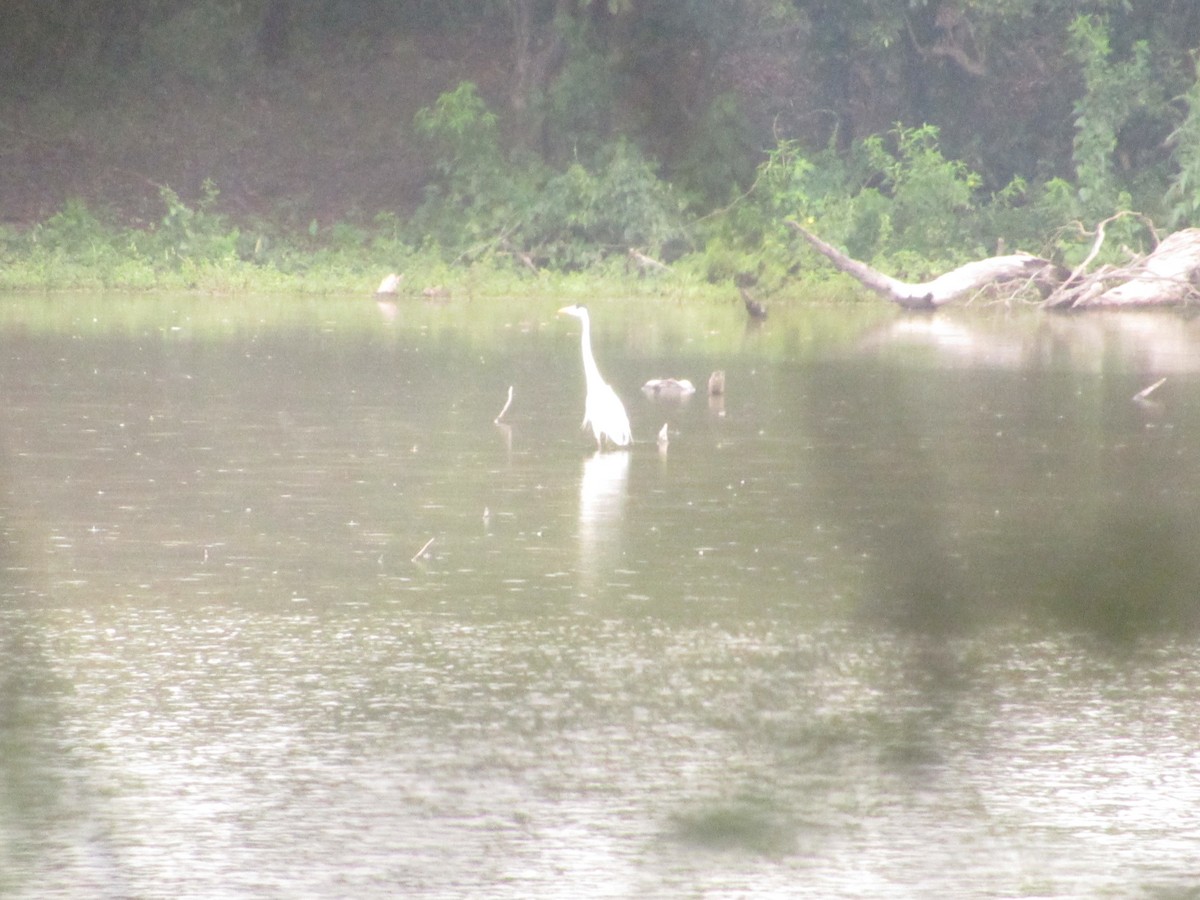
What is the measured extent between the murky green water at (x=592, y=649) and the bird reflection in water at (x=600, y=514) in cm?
3

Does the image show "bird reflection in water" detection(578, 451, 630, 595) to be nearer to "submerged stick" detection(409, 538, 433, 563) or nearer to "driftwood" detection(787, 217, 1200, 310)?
"submerged stick" detection(409, 538, 433, 563)

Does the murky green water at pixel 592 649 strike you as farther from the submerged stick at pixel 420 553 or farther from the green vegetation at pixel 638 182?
the green vegetation at pixel 638 182

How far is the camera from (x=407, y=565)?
7.35 meters

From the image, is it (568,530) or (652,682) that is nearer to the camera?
(652,682)

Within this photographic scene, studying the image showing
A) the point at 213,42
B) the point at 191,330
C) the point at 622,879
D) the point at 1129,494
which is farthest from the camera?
the point at 191,330

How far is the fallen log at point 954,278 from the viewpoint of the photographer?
2322cm

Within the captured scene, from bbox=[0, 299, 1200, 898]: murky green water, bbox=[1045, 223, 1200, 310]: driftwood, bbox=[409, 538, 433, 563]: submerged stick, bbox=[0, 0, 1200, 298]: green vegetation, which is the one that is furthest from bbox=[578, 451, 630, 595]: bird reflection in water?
bbox=[1045, 223, 1200, 310]: driftwood

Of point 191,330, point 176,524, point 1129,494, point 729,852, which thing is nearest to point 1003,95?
point 191,330

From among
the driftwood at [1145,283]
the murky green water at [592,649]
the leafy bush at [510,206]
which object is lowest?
the murky green water at [592,649]

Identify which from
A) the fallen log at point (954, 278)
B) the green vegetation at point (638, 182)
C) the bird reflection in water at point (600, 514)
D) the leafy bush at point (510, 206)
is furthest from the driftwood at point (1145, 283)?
the bird reflection in water at point (600, 514)

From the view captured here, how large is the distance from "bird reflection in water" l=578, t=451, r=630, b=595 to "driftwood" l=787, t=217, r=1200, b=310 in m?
13.1

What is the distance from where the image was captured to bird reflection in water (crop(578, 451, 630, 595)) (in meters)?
7.32

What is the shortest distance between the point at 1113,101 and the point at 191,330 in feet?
50.0

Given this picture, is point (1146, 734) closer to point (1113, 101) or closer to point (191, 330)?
point (191, 330)
